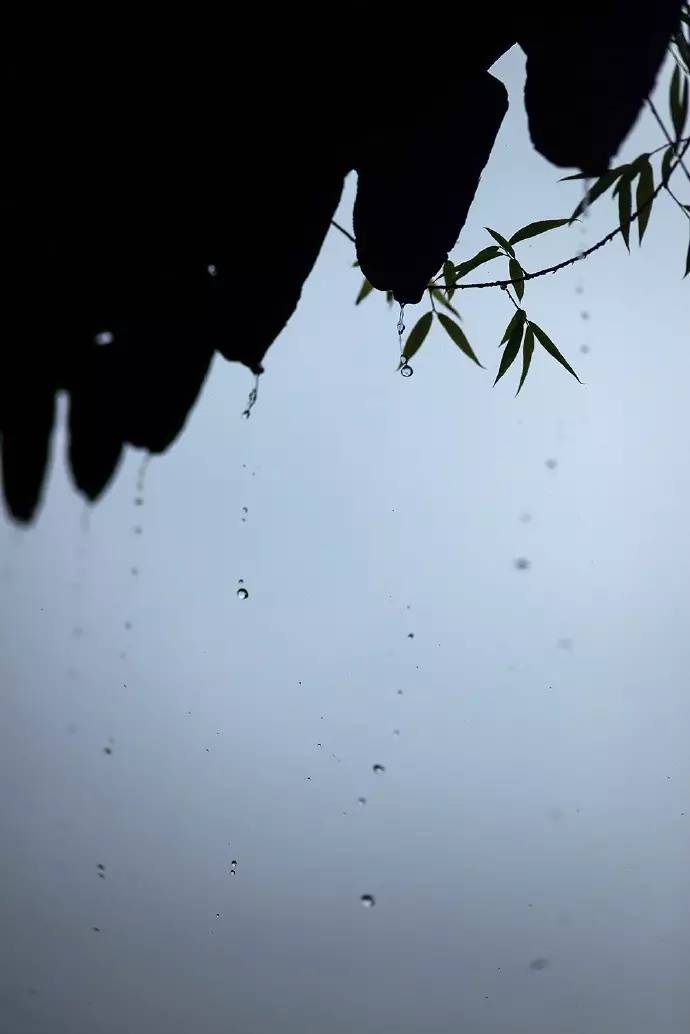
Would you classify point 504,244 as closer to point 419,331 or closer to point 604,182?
point 604,182

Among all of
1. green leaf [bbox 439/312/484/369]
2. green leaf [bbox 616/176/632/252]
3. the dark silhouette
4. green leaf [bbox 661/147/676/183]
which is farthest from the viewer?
green leaf [bbox 439/312/484/369]

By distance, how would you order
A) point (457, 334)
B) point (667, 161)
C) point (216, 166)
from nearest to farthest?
1. point (216, 166)
2. point (667, 161)
3. point (457, 334)

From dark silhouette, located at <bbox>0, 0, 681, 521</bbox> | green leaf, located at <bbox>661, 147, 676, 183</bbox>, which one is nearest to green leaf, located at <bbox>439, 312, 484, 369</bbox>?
green leaf, located at <bbox>661, 147, 676, 183</bbox>

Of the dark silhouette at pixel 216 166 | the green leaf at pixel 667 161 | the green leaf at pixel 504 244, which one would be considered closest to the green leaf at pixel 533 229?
the green leaf at pixel 504 244

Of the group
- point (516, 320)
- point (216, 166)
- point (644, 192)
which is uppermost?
point (644, 192)

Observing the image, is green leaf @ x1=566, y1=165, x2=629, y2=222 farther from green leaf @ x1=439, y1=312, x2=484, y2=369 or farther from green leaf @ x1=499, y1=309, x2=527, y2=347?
green leaf @ x1=439, y1=312, x2=484, y2=369

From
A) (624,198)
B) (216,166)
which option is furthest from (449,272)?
(216,166)

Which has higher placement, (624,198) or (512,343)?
(624,198)

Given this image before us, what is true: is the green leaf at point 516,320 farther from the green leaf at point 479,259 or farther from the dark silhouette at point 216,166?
the dark silhouette at point 216,166
